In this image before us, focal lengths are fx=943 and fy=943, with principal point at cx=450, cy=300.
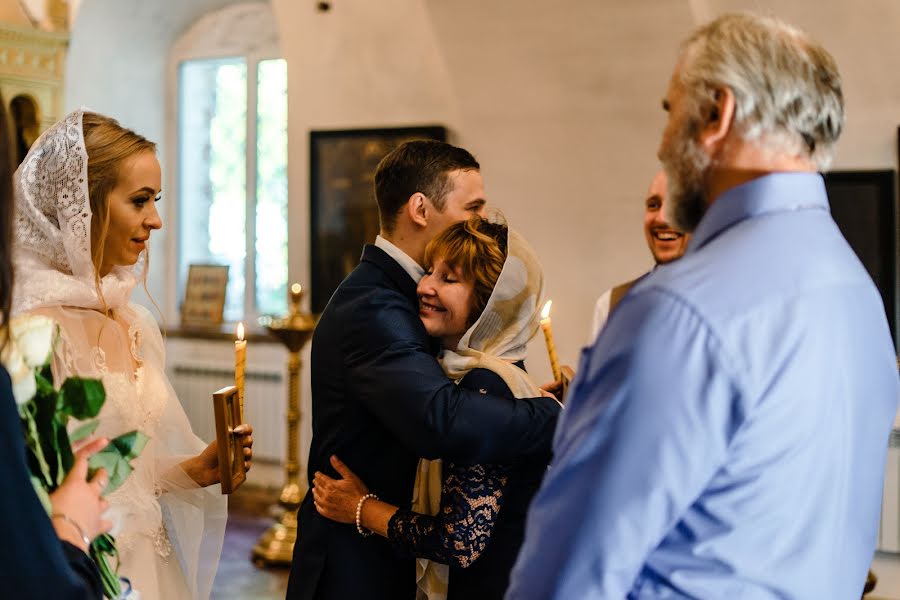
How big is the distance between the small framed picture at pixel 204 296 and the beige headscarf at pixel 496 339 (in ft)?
17.5

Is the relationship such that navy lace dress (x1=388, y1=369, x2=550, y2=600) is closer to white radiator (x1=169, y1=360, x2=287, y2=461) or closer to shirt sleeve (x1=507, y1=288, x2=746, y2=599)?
shirt sleeve (x1=507, y1=288, x2=746, y2=599)

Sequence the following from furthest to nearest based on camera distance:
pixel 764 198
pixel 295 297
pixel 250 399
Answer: pixel 250 399 < pixel 295 297 < pixel 764 198

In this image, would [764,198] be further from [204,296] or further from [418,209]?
[204,296]

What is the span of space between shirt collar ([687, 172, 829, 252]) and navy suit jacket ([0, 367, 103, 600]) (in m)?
0.90

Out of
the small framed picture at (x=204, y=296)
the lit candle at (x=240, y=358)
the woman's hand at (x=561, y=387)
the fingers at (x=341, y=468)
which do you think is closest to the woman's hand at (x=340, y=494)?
the fingers at (x=341, y=468)

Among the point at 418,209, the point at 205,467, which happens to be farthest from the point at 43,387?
the point at 418,209

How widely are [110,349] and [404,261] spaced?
0.72 m

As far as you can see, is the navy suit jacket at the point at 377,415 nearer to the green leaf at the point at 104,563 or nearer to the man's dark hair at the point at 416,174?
the man's dark hair at the point at 416,174

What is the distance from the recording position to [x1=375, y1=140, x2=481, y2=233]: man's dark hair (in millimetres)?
2336

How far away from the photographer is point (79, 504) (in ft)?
4.23

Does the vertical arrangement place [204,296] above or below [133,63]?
below

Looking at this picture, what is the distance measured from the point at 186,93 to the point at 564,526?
7004mm

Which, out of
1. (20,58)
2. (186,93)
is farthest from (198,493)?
(186,93)

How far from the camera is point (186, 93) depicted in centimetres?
753
